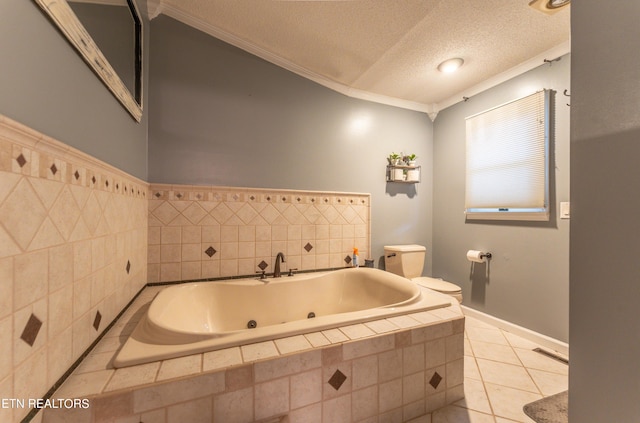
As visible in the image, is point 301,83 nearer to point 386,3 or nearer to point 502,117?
point 386,3

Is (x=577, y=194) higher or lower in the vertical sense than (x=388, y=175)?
lower

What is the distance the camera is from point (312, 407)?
93cm

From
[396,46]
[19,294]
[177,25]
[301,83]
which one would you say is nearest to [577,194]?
[19,294]

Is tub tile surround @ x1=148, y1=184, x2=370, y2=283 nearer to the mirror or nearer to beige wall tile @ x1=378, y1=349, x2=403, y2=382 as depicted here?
the mirror

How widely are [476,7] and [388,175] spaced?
1.41 m

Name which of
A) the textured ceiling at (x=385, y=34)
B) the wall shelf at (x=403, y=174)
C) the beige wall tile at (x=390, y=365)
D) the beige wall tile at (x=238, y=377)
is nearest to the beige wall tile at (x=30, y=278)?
the beige wall tile at (x=238, y=377)

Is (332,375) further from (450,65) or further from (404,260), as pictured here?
(450,65)

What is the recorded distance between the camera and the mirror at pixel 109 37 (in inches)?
29.1

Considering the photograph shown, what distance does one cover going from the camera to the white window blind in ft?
6.16

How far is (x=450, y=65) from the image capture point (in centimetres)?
205

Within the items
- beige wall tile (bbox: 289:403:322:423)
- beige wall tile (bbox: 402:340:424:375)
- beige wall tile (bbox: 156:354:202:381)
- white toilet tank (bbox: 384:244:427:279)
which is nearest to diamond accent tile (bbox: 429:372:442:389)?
beige wall tile (bbox: 402:340:424:375)

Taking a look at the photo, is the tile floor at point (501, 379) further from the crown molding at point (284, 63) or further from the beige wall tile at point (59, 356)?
A: the crown molding at point (284, 63)

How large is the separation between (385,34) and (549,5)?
36.5 inches

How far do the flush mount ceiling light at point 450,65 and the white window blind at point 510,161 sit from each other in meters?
0.54
